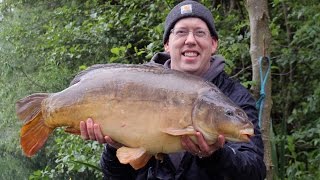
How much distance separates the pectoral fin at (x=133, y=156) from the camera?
2.17 metres

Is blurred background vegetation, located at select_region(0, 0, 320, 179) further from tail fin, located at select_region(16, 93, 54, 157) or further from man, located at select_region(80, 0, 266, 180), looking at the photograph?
tail fin, located at select_region(16, 93, 54, 157)

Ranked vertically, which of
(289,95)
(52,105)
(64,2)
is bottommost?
(289,95)

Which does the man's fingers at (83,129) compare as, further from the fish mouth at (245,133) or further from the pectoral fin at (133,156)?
the fish mouth at (245,133)

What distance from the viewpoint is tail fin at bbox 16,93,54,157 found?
2.38 m

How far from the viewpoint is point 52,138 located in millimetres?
7656

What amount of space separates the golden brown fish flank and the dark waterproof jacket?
166 millimetres

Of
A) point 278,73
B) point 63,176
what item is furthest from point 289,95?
point 63,176

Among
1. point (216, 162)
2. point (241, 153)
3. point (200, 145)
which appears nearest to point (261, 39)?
point (241, 153)

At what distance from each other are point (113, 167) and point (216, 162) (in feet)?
1.74

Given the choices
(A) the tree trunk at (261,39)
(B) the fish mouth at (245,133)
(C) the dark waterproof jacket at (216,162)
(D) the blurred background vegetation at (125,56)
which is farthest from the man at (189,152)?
(D) the blurred background vegetation at (125,56)

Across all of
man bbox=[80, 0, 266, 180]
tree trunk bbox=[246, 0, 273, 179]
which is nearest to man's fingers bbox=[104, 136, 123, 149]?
man bbox=[80, 0, 266, 180]

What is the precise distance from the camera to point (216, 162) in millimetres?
2254

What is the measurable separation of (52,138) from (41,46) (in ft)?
4.51

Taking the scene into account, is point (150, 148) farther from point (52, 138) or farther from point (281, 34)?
point (52, 138)
